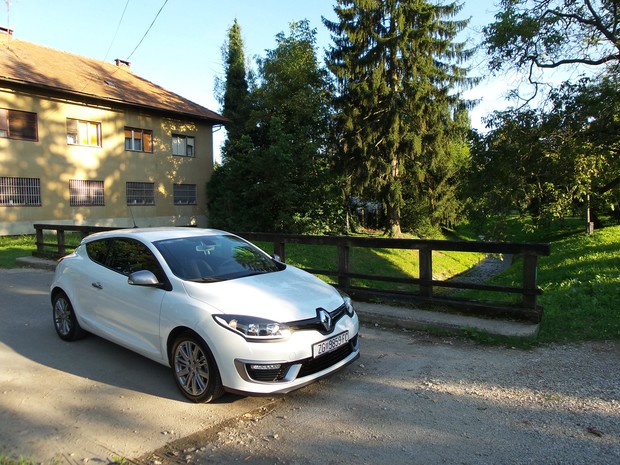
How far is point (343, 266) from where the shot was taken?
7680 millimetres

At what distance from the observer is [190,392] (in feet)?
13.5

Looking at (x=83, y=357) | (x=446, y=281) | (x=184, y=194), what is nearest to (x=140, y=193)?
(x=184, y=194)

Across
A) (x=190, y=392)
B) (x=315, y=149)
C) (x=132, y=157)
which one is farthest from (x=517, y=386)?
(x=132, y=157)

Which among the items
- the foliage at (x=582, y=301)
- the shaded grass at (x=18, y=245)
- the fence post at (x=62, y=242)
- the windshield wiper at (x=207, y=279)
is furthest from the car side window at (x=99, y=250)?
the fence post at (x=62, y=242)

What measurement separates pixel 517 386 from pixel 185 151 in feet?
98.3

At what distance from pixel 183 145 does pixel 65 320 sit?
27.1 meters

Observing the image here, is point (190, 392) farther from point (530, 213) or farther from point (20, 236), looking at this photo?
point (20, 236)

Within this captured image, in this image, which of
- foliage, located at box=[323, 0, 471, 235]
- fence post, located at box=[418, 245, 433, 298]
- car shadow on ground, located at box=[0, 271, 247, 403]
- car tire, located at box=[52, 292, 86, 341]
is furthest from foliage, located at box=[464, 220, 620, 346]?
foliage, located at box=[323, 0, 471, 235]

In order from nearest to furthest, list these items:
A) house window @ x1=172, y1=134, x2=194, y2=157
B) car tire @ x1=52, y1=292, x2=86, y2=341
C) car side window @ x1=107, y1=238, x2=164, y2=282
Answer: car side window @ x1=107, y1=238, x2=164, y2=282
car tire @ x1=52, y1=292, x2=86, y2=341
house window @ x1=172, y1=134, x2=194, y2=157

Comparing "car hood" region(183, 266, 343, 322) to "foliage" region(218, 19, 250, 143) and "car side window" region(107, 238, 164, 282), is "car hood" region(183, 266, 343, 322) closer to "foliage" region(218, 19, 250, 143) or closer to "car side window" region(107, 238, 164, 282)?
"car side window" region(107, 238, 164, 282)

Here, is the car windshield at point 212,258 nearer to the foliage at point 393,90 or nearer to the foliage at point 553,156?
the foliage at point 553,156

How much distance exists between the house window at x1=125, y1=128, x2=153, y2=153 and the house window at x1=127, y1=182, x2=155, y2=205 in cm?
219

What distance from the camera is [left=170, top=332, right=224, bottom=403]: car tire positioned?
3.93 meters

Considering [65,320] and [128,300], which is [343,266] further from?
[65,320]
